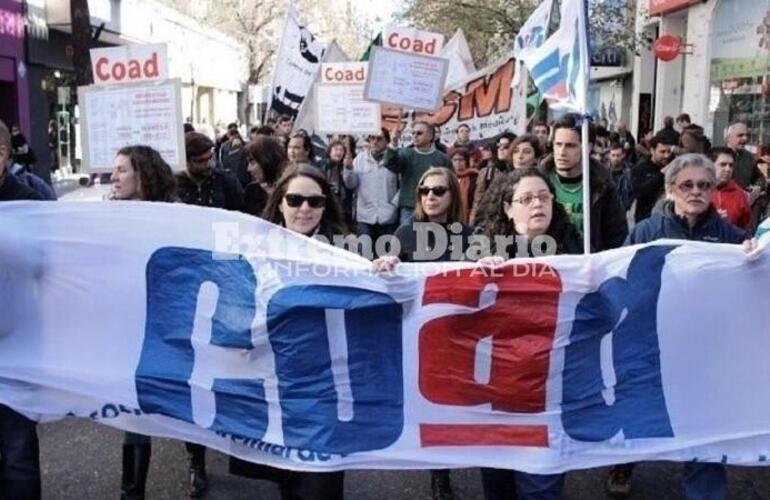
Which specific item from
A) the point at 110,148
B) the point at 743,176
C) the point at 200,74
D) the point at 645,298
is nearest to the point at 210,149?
the point at 110,148

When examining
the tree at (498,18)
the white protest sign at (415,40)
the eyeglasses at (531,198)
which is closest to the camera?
the eyeglasses at (531,198)

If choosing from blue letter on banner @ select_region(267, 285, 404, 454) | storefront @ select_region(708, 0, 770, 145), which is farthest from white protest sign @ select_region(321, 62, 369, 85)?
storefront @ select_region(708, 0, 770, 145)

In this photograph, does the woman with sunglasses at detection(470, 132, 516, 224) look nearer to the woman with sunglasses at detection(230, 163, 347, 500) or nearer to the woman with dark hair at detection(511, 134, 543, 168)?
the woman with dark hair at detection(511, 134, 543, 168)

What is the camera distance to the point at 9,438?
3463 mm

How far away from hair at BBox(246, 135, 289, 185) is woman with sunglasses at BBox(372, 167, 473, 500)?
1765mm

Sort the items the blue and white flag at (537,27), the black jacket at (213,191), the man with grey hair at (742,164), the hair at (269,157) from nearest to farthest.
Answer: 1. the black jacket at (213,191)
2. the hair at (269,157)
3. the blue and white flag at (537,27)
4. the man with grey hair at (742,164)

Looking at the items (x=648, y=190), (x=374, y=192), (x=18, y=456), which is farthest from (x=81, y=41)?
(x=18, y=456)

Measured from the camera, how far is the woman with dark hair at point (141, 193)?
3986 millimetres

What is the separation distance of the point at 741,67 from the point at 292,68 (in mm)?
9130

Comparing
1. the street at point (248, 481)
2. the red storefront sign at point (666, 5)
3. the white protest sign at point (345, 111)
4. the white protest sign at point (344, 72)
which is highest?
the red storefront sign at point (666, 5)

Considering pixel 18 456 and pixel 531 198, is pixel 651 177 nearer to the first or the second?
pixel 531 198

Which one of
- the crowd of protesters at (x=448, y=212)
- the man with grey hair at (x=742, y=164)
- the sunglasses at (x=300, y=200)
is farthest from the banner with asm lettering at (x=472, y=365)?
the man with grey hair at (x=742, y=164)

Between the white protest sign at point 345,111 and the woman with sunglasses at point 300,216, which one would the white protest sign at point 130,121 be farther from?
the white protest sign at point 345,111

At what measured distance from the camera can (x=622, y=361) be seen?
132 inches
